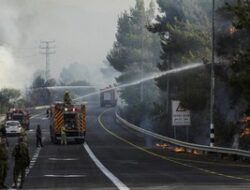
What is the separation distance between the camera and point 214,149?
38.6m

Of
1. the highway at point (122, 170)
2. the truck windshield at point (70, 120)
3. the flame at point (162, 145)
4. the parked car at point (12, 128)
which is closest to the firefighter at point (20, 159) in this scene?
the highway at point (122, 170)

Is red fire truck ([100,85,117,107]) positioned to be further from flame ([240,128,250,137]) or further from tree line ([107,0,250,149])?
flame ([240,128,250,137])

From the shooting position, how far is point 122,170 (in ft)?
92.7

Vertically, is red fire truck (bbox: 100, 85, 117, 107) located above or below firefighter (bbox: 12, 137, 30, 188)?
above

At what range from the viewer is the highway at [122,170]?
70.9 feet

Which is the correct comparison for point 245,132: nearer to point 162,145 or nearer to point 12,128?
point 162,145

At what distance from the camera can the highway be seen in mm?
21609

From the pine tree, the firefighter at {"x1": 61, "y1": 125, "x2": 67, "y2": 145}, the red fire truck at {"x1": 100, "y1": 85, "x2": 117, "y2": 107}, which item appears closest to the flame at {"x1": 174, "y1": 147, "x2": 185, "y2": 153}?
the firefighter at {"x1": 61, "y1": 125, "x2": 67, "y2": 145}

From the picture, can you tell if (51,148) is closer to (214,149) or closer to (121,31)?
(214,149)

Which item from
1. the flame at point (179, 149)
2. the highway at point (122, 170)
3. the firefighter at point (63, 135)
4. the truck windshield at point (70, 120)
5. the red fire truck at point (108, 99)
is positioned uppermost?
the red fire truck at point (108, 99)

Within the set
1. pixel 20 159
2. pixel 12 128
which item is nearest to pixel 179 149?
pixel 12 128

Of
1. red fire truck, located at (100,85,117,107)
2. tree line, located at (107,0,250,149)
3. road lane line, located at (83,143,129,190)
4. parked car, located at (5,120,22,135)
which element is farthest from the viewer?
red fire truck, located at (100,85,117,107)

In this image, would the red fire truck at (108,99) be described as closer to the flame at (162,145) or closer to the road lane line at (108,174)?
the flame at (162,145)

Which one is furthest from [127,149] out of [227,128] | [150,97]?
[150,97]
